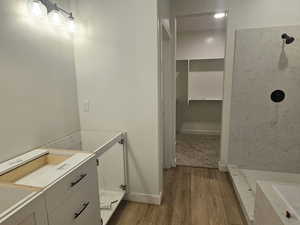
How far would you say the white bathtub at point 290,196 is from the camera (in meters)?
0.99

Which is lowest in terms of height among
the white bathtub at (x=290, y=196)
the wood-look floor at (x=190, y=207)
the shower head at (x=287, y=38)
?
the wood-look floor at (x=190, y=207)

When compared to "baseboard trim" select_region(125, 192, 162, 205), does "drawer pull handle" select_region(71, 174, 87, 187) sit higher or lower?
higher

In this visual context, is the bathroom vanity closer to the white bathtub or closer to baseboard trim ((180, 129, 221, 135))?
the white bathtub

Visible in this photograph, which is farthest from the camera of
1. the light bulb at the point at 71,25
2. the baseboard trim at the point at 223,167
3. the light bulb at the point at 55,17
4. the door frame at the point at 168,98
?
the baseboard trim at the point at 223,167

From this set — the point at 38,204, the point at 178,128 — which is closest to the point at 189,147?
the point at 178,128

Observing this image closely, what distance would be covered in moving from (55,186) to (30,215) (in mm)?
170

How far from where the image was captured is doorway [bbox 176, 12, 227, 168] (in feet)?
13.0

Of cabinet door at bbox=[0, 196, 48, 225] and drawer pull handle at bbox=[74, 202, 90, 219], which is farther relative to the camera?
drawer pull handle at bbox=[74, 202, 90, 219]

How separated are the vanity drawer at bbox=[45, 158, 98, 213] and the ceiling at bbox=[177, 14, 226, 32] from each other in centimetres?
325

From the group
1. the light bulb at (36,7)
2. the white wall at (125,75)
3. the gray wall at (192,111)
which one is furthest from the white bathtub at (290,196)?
the gray wall at (192,111)

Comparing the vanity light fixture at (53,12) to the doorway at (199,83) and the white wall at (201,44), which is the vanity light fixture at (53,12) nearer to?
the doorway at (199,83)

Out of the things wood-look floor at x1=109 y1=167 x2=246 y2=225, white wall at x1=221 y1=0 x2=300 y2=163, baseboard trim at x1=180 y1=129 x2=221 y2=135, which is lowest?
wood-look floor at x1=109 y1=167 x2=246 y2=225

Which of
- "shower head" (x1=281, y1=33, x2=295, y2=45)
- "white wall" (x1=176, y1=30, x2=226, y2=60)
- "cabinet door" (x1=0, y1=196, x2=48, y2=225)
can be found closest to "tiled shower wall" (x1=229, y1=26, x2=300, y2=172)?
"shower head" (x1=281, y1=33, x2=295, y2=45)

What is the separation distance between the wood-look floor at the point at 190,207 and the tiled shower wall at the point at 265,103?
0.64 metres
